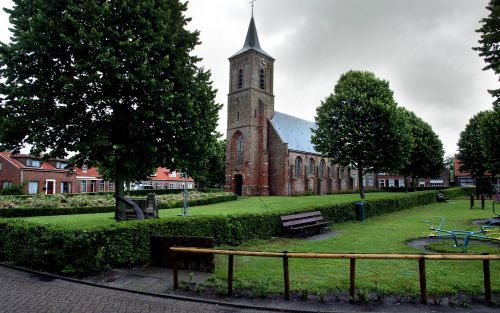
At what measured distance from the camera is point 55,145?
11039 mm

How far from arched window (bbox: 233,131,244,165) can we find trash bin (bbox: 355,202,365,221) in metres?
26.0

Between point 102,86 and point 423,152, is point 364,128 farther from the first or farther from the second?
point 423,152

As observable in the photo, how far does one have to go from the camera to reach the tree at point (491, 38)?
10.8m

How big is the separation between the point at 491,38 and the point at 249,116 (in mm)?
32869

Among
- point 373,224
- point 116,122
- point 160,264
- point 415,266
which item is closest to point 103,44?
point 116,122

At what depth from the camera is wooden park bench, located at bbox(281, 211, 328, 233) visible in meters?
13.1

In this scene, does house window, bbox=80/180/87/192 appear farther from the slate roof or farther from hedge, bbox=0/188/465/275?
hedge, bbox=0/188/465/275

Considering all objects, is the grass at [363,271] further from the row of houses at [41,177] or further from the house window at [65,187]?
the house window at [65,187]

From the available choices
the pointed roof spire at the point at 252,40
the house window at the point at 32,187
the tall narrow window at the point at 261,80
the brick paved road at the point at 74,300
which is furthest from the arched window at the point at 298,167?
the brick paved road at the point at 74,300

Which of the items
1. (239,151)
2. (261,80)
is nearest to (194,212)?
(239,151)

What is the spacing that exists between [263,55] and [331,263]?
3989 centimetres

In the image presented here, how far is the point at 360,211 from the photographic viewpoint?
18.6 m

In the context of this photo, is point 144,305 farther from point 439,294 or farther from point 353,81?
point 353,81

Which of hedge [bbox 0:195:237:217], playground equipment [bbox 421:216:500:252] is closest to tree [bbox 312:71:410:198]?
playground equipment [bbox 421:216:500:252]
